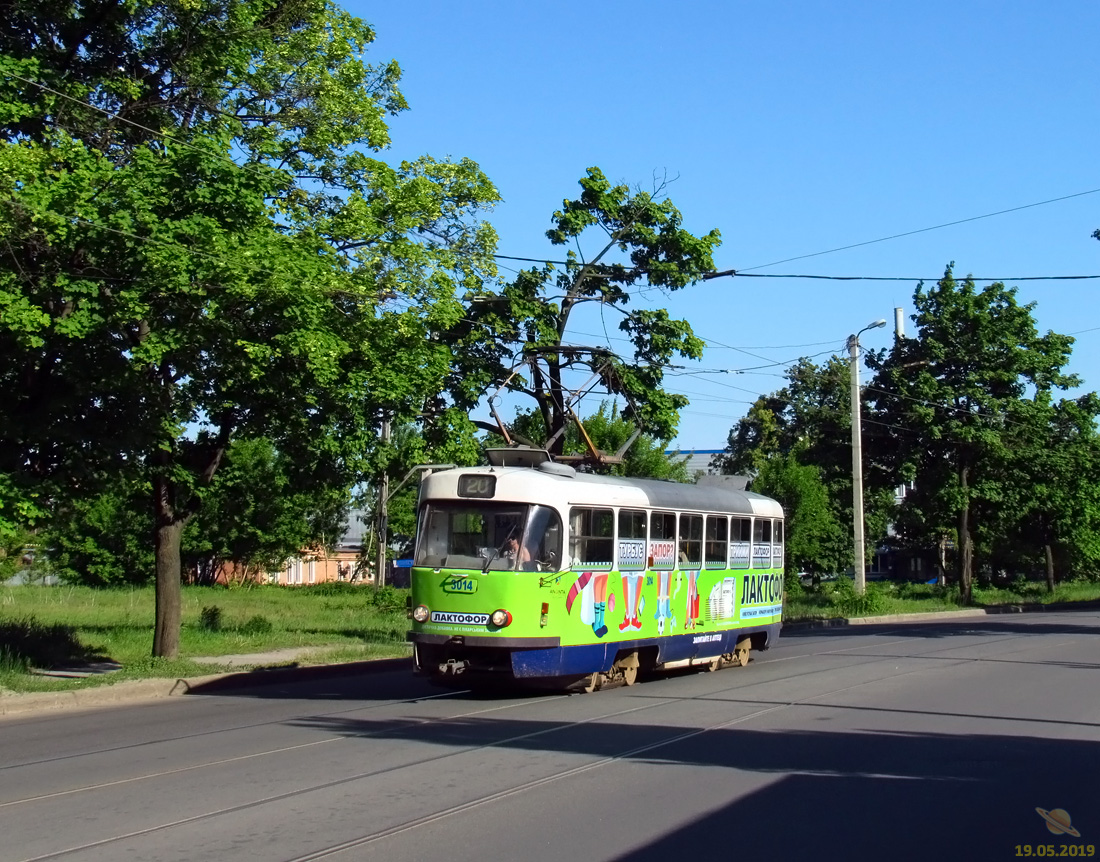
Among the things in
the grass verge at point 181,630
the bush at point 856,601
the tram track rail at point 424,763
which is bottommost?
the tram track rail at point 424,763

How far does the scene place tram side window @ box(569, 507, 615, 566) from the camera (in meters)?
14.8

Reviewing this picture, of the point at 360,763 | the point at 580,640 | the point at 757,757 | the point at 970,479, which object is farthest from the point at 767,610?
the point at 970,479

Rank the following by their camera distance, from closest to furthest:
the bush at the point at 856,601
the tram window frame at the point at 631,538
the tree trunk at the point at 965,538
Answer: the tram window frame at the point at 631,538 → the bush at the point at 856,601 → the tree trunk at the point at 965,538

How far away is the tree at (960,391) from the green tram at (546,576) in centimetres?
2911

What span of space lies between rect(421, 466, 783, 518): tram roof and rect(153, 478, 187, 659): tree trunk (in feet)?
18.2

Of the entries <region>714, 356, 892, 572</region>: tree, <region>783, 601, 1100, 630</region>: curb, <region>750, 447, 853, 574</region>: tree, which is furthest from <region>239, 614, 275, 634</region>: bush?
<region>750, 447, 853, 574</region>: tree

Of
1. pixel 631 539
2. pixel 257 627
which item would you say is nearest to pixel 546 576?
pixel 631 539

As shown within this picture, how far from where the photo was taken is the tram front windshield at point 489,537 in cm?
Result: 1425

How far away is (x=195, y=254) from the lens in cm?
1432

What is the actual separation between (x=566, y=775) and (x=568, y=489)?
5764 mm

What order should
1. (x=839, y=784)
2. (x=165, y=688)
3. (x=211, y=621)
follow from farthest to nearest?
(x=211, y=621)
(x=165, y=688)
(x=839, y=784)

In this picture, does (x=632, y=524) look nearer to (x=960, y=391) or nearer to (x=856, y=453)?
(x=856, y=453)

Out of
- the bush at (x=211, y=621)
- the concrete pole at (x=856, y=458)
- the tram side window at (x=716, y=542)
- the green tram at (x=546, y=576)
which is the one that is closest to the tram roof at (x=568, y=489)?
the green tram at (x=546, y=576)

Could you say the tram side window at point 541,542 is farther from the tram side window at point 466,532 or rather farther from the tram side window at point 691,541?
the tram side window at point 691,541
